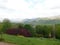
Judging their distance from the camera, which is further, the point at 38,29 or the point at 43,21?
the point at 43,21

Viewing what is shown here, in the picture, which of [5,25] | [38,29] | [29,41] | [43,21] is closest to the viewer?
[29,41]

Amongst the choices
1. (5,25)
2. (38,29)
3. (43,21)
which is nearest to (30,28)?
(38,29)

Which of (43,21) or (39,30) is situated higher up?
(43,21)

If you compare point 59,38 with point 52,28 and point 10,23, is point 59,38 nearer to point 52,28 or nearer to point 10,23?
point 52,28

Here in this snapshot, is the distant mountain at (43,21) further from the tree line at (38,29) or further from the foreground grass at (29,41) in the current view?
the foreground grass at (29,41)

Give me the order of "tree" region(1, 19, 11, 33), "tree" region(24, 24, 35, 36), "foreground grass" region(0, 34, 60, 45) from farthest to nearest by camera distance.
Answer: "tree" region(1, 19, 11, 33) < "tree" region(24, 24, 35, 36) < "foreground grass" region(0, 34, 60, 45)

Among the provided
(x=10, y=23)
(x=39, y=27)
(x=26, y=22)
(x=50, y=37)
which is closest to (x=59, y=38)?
(x=50, y=37)

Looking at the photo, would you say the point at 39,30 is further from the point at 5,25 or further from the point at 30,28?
the point at 5,25

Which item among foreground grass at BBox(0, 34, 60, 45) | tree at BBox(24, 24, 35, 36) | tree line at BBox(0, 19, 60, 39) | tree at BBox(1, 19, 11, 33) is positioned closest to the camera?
foreground grass at BBox(0, 34, 60, 45)

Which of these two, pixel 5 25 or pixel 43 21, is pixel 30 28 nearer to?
pixel 43 21

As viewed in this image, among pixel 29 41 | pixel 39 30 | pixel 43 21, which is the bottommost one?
pixel 29 41

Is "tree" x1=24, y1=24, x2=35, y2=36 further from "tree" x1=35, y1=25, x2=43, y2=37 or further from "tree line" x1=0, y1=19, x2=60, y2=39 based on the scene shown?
"tree" x1=35, y1=25, x2=43, y2=37

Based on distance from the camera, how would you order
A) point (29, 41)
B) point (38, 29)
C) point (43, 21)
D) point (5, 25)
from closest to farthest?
point (29, 41)
point (38, 29)
point (43, 21)
point (5, 25)

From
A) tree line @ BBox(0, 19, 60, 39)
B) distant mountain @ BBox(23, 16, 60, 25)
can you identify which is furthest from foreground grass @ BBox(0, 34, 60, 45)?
distant mountain @ BBox(23, 16, 60, 25)
